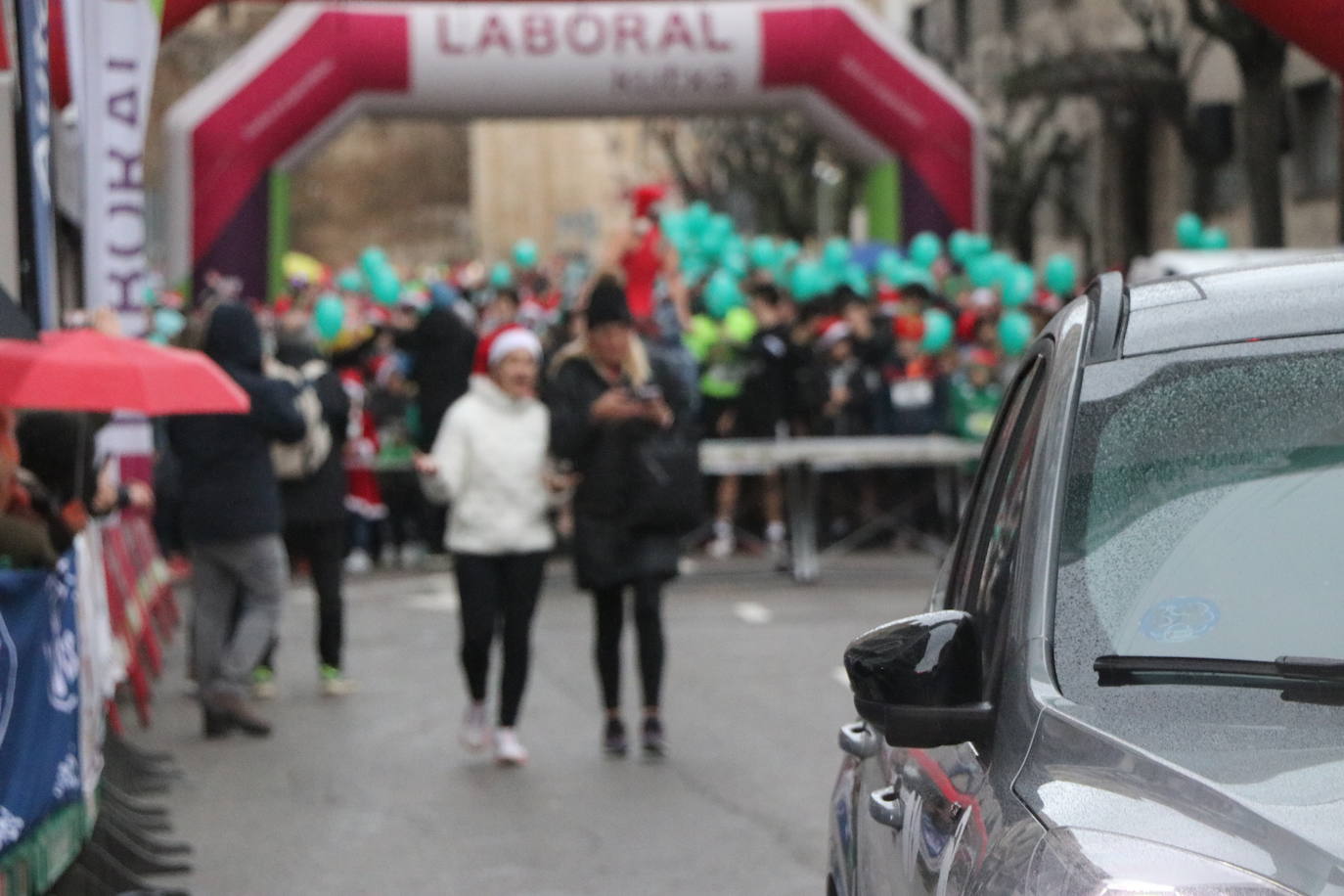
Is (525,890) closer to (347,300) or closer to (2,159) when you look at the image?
(2,159)

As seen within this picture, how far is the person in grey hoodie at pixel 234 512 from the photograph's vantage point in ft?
36.8

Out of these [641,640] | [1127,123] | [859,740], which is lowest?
[641,640]

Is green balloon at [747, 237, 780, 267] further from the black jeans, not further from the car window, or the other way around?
the car window

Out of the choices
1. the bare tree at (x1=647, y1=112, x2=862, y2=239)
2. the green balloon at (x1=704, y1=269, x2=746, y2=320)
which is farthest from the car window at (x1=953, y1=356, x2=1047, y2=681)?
the bare tree at (x1=647, y1=112, x2=862, y2=239)

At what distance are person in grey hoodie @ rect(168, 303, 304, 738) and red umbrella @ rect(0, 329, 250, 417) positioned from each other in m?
2.79

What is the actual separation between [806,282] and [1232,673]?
19442 mm

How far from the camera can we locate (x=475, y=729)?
10.5 metres

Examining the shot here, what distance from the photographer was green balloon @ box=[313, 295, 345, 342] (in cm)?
2077

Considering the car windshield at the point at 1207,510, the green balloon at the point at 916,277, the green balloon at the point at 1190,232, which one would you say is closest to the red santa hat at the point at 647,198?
the green balloon at the point at 916,277

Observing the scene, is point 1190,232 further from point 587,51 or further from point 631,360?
point 631,360

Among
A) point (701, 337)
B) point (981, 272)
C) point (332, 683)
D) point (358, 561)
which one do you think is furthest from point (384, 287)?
point (332, 683)

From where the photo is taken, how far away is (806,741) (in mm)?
10750

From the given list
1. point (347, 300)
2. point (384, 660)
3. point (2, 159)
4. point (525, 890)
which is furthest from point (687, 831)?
point (347, 300)

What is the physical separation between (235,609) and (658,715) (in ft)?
8.27
